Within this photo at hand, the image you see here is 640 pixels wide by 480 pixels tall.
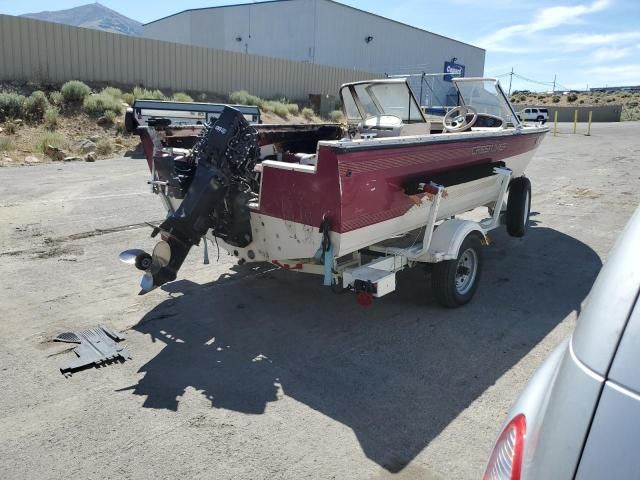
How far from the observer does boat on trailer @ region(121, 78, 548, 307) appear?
4.26 metres

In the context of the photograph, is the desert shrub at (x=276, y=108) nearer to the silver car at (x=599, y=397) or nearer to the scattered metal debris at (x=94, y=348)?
the scattered metal debris at (x=94, y=348)

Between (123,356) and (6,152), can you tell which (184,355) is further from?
(6,152)

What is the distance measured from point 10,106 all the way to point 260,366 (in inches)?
735

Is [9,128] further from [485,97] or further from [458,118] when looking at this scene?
[485,97]

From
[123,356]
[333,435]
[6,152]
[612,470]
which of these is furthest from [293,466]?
[6,152]

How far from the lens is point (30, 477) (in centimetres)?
301

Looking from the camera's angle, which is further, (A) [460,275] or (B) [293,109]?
(B) [293,109]

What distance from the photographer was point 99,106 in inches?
829

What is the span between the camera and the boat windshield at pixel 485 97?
7410 millimetres

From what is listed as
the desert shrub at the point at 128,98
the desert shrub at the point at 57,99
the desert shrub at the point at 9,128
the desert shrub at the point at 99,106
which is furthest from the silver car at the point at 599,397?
the desert shrub at the point at 128,98

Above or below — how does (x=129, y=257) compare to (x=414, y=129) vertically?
below

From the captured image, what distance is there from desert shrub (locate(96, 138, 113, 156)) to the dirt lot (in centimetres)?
997

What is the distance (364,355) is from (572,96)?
268ft

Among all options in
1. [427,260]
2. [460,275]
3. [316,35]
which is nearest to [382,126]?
[460,275]
